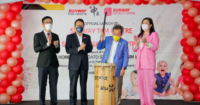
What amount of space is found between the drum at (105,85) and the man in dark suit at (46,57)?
3.34 feet

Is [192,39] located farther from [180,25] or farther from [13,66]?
[13,66]

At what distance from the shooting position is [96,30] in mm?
6418

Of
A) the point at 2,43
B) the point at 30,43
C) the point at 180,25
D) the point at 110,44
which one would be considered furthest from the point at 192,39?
the point at 2,43

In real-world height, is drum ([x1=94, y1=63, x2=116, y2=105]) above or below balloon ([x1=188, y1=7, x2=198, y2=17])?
below

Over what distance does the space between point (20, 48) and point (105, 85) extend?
104 inches

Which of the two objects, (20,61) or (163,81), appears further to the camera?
(163,81)

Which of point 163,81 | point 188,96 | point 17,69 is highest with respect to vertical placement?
point 17,69

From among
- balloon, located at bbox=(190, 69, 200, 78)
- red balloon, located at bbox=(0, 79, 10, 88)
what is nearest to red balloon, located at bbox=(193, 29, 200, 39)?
balloon, located at bbox=(190, 69, 200, 78)

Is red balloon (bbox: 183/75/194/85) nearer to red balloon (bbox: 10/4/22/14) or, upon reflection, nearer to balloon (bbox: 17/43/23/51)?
balloon (bbox: 17/43/23/51)

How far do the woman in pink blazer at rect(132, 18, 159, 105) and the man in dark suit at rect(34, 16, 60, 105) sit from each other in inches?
63.1

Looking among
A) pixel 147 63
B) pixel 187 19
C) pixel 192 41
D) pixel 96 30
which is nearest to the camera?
pixel 147 63

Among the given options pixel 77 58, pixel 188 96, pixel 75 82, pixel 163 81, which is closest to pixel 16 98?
pixel 75 82

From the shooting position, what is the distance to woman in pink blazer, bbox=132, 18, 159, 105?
4.64 m

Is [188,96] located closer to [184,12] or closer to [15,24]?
[184,12]
